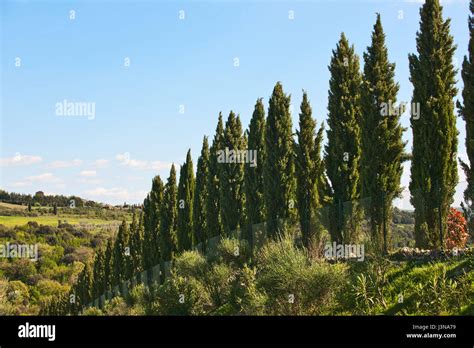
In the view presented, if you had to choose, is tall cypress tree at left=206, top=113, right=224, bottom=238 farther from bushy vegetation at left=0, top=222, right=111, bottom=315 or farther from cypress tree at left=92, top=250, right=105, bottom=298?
bushy vegetation at left=0, top=222, right=111, bottom=315

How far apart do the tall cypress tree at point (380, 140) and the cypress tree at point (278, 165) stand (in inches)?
235

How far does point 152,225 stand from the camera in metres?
46.2

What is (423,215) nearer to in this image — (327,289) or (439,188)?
(439,188)

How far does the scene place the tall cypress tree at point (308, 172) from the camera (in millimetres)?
25094

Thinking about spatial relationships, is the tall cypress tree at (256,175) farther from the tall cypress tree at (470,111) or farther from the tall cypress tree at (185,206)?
the tall cypress tree at (470,111)

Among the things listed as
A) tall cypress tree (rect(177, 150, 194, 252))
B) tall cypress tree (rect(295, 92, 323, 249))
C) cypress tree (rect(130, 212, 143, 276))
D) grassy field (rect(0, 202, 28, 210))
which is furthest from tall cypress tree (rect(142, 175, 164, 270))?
grassy field (rect(0, 202, 28, 210))

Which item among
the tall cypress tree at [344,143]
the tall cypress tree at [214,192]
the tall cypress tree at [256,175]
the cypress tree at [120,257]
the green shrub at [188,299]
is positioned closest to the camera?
the green shrub at [188,299]

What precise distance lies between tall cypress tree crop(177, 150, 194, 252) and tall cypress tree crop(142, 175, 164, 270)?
15.9 ft

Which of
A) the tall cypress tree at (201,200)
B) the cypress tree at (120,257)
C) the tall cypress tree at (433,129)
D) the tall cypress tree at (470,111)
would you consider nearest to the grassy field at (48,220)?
the cypress tree at (120,257)

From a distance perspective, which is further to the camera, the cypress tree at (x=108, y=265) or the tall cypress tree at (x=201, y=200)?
the cypress tree at (x=108, y=265)

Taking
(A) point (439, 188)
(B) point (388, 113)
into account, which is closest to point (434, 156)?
(A) point (439, 188)

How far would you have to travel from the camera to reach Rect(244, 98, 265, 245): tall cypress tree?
97.1 feet

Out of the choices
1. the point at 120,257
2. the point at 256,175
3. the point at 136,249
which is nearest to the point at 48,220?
the point at 120,257
